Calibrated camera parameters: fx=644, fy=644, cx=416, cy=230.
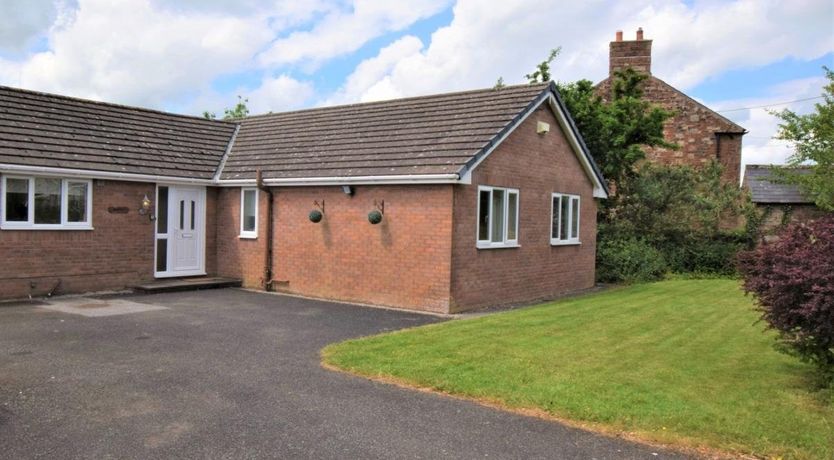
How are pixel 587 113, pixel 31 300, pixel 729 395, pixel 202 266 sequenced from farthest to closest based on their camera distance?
pixel 587 113 < pixel 202 266 < pixel 31 300 < pixel 729 395

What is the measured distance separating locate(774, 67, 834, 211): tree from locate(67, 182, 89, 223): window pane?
17.8 m

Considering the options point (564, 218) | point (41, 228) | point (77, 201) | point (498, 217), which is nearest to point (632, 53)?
point (564, 218)

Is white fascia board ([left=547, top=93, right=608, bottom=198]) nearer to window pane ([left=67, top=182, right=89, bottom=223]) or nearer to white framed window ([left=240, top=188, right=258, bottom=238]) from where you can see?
white framed window ([left=240, top=188, right=258, bottom=238])

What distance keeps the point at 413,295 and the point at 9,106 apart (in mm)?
10303

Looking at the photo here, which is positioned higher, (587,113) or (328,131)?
(587,113)

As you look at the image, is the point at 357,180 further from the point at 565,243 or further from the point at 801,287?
the point at 801,287

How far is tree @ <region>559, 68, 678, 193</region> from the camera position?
854 inches

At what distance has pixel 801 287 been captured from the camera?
6.91 metres

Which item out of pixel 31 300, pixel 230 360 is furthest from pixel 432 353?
pixel 31 300

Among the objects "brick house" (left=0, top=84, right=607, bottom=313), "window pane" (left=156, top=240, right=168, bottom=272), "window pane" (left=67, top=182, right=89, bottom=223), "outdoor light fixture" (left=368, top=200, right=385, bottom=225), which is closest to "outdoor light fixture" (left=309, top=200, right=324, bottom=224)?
"brick house" (left=0, top=84, right=607, bottom=313)

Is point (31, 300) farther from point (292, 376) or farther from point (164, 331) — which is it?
point (292, 376)

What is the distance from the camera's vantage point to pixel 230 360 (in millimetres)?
8406

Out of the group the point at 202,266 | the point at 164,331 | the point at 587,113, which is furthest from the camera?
the point at 587,113

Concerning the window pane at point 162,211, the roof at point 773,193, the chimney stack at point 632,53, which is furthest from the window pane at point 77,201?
the roof at point 773,193
